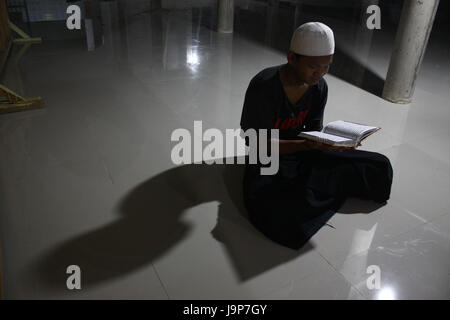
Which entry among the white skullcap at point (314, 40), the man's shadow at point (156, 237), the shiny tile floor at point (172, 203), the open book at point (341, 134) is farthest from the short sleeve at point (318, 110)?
the man's shadow at point (156, 237)

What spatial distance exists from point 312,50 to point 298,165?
2.75ft

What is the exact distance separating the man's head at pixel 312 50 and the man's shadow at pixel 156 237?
112cm

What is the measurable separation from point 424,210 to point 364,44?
574 centimetres

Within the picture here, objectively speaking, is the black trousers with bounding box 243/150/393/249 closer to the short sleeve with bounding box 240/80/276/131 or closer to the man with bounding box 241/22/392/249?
the man with bounding box 241/22/392/249

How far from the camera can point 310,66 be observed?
2316mm

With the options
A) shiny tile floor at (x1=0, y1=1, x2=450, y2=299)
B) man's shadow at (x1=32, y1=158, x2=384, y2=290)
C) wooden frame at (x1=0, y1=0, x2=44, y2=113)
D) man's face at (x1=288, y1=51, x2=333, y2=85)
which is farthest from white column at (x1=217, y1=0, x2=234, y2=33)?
man's face at (x1=288, y1=51, x2=333, y2=85)

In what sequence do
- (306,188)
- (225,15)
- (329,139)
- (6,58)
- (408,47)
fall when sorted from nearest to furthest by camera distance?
1. (329,139)
2. (306,188)
3. (408,47)
4. (6,58)
5. (225,15)

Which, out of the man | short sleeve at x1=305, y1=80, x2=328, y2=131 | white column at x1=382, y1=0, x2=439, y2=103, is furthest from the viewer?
white column at x1=382, y1=0, x2=439, y2=103

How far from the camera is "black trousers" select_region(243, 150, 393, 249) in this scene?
8.36 feet

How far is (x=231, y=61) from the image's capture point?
6473mm

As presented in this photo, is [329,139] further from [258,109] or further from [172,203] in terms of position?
[172,203]

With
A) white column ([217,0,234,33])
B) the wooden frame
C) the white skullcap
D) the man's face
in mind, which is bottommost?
the wooden frame

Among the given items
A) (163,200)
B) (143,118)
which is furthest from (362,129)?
(143,118)

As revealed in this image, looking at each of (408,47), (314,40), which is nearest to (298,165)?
(314,40)
